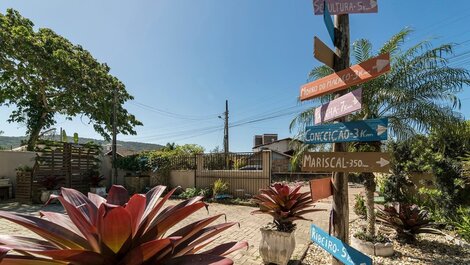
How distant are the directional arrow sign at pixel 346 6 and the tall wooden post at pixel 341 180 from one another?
162mm

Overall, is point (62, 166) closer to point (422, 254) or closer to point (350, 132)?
point (350, 132)

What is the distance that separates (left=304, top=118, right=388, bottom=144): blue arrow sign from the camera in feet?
8.29

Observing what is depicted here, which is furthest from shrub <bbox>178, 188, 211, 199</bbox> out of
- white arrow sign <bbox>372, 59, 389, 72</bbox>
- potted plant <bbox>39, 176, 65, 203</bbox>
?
white arrow sign <bbox>372, 59, 389, 72</bbox>

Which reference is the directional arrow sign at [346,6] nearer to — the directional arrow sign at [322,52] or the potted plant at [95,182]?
the directional arrow sign at [322,52]

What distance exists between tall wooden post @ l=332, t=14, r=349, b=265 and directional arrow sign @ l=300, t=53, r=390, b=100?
21cm

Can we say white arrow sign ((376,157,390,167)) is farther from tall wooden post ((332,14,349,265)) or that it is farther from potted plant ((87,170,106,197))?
potted plant ((87,170,106,197))

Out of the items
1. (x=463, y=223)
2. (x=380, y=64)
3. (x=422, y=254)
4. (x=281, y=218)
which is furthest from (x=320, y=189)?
(x=463, y=223)

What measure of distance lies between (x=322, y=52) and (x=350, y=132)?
0.95 m

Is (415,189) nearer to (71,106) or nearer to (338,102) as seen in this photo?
(338,102)

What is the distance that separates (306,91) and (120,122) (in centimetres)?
1528

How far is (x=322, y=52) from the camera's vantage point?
3053 millimetres

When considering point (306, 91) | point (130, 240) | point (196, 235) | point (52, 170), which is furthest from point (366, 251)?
point (52, 170)

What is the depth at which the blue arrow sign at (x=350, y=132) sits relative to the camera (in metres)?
2.53


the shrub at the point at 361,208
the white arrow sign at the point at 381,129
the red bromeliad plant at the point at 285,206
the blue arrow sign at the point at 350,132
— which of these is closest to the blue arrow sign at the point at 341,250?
the blue arrow sign at the point at 350,132
